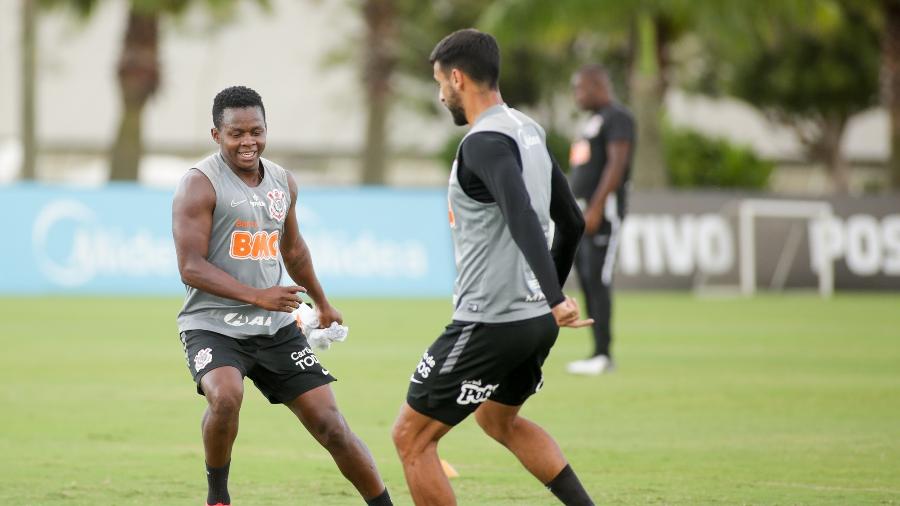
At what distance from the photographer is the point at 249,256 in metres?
7.29

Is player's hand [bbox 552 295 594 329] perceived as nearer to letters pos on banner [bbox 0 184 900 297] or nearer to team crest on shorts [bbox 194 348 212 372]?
team crest on shorts [bbox 194 348 212 372]

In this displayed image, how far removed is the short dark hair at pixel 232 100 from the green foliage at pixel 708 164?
40154mm

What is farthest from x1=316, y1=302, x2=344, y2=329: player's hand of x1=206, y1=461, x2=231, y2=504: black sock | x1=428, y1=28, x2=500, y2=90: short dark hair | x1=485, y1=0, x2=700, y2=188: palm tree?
x1=485, y1=0, x2=700, y2=188: palm tree

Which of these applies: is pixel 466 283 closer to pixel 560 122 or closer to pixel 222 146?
pixel 222 146

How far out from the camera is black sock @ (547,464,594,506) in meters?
6.80

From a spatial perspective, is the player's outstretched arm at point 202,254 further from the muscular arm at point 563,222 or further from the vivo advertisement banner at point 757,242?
the vivo advertisement banner at point 757,242

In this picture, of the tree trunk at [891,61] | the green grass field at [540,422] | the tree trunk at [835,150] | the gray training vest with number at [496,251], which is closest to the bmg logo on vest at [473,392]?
the gray training vest with number at [496,251]

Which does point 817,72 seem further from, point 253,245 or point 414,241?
point 253,245

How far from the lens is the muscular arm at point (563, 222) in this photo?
684 centimetres

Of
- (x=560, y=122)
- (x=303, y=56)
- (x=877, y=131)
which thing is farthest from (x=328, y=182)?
(x=877, y=131)

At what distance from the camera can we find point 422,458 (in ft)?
21.5

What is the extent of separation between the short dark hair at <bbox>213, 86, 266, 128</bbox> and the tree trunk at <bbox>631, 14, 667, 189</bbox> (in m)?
27.9

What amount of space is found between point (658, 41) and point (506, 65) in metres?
16.9

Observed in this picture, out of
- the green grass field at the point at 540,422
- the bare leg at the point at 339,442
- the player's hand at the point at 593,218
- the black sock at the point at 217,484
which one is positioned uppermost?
the player's hand at the point at 593,218
